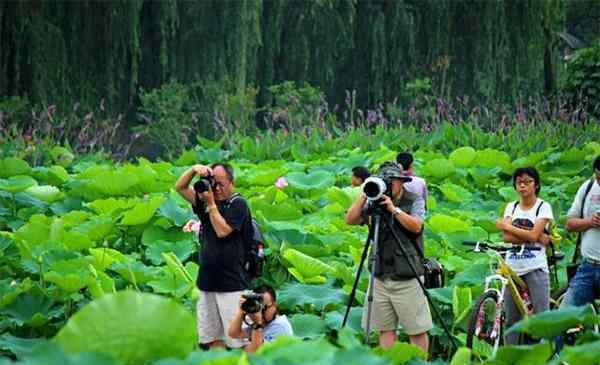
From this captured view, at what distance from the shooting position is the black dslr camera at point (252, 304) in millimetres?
4078

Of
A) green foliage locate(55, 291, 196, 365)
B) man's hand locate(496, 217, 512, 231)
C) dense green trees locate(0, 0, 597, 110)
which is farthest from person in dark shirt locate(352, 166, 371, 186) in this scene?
dense green trees locate(0, 0, 597, 110)

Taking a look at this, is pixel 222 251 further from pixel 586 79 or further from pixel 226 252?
pixel 586 79

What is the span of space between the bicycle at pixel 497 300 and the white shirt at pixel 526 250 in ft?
0.07

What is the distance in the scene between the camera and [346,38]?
15578 millimetres

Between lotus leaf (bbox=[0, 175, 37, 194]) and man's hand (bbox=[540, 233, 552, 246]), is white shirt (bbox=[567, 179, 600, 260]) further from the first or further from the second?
lotus leaf (bbox=[0, 175, 37, 194])

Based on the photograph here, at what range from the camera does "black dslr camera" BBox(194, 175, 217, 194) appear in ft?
14.7

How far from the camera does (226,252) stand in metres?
4.60

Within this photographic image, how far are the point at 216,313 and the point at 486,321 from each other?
1109 mm

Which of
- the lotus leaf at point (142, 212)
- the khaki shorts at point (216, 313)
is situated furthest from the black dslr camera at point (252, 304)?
the lotus leaf at point (142, 212)

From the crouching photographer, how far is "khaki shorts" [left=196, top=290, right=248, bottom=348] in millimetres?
360

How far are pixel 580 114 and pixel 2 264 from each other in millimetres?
8965

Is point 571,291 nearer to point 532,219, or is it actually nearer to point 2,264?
point 532,219

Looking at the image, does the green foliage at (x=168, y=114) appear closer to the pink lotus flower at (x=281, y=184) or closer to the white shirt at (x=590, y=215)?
the pink lotus flower at (x=281, y=184)

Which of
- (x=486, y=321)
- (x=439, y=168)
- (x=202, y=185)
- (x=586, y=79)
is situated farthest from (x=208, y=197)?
(x=586, y=79)
